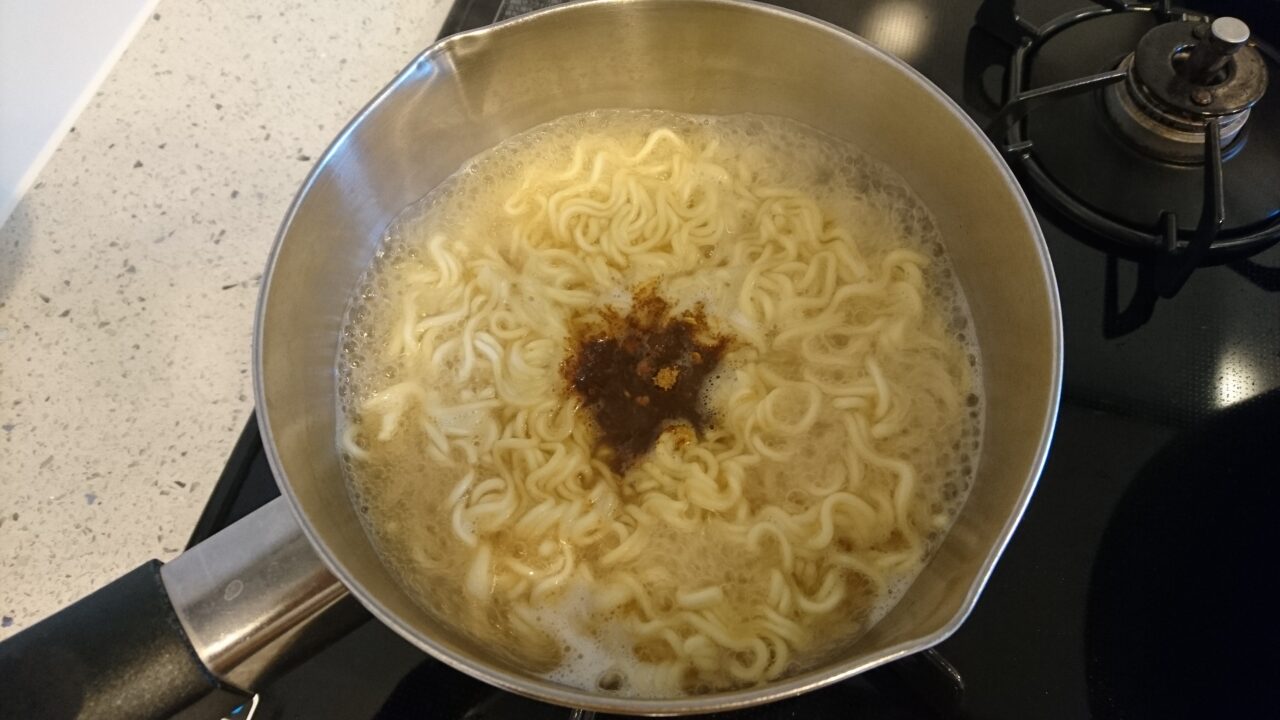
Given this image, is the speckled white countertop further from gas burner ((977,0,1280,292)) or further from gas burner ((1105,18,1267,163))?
gas burner ((1105,18,1267,163))

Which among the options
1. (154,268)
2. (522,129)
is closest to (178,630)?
(154,268)

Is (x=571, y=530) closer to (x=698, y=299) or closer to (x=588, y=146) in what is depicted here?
(x=698, y=299)

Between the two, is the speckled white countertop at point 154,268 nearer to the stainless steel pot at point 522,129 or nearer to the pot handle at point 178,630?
the stainless steel pot at point 522,129

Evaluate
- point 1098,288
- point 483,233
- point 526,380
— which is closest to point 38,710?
point 526,380

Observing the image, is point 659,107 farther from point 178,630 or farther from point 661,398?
point 178,630

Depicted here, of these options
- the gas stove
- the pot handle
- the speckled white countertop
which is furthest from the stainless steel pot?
the speckled white countertop

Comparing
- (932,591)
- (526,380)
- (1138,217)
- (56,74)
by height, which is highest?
(56,74)
